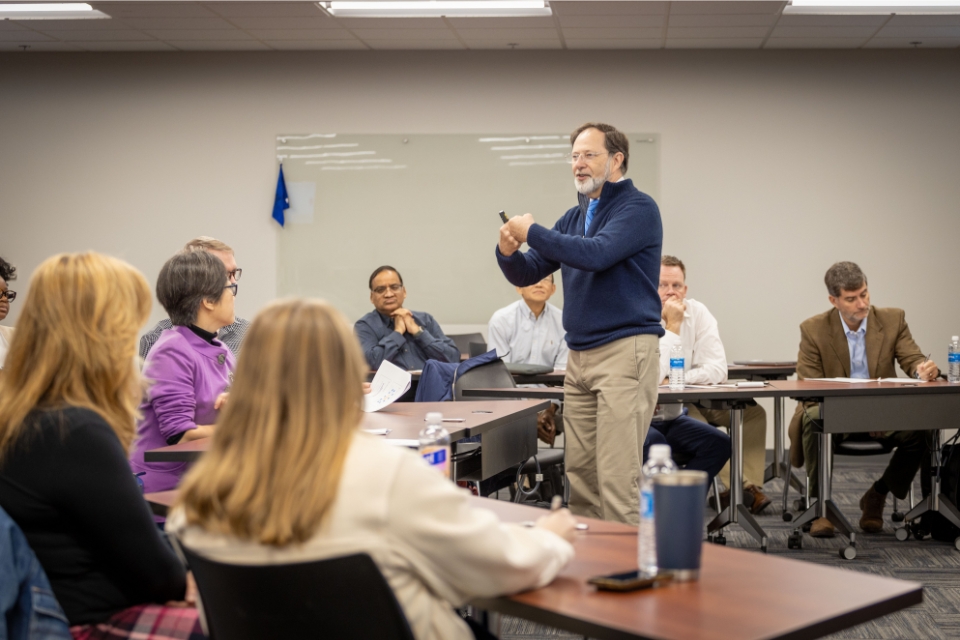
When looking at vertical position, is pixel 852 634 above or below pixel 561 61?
below

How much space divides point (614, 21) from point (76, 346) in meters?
5.02

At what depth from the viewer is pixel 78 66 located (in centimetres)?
709

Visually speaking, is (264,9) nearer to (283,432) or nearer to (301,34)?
(301,34)

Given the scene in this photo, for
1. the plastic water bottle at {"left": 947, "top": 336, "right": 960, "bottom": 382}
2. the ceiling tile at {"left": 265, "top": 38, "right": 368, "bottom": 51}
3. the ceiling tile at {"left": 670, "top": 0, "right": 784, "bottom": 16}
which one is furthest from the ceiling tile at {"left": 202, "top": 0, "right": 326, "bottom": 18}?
the plastic water bottle at {"left": 947, "top": 336, "right": 960, "bottom": 382}

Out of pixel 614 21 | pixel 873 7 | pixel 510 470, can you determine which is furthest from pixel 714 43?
pixel 510 470

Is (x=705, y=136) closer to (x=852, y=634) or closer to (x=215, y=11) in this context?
(x=215, y=11)

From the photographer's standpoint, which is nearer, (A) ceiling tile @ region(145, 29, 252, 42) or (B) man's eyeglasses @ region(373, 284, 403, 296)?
(B) man's eyeglasses @ region(373, 284, 403, 296)

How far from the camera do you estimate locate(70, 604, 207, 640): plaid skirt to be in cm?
161

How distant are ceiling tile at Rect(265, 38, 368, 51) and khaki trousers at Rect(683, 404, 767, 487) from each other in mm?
3543

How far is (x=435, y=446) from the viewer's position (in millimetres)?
1959

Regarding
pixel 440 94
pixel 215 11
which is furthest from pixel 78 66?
pixel 440 94

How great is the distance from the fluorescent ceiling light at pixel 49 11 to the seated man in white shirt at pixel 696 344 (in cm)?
402

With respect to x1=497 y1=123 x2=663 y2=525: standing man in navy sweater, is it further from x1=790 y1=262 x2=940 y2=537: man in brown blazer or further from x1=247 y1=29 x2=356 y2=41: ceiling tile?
x1=247 y1=29 x2=356 y2=41: ceiling tile

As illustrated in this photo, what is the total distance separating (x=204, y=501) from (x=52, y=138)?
6.75 m
